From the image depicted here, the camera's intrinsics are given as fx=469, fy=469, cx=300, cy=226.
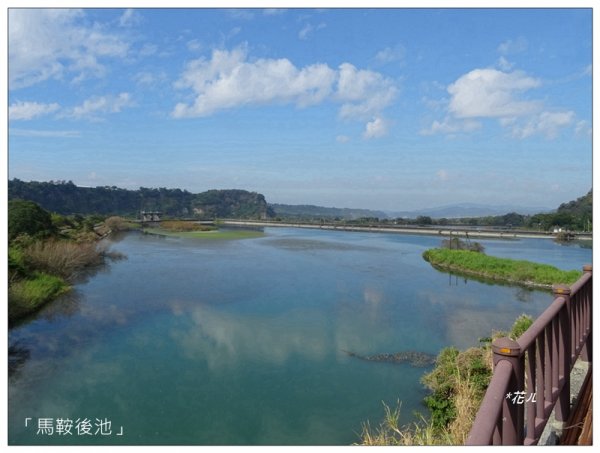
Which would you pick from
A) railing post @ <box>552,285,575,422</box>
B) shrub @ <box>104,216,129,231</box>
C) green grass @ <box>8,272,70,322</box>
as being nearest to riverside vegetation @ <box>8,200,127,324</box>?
green grass @ <box>8,272,70,322</box>

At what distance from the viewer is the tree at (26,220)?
37.1ft

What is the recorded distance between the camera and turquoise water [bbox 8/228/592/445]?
4.31 metres

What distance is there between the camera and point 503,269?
14.0 metres

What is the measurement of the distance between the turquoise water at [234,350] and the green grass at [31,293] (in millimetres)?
299

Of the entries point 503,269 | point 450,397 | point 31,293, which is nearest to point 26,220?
point 31,293

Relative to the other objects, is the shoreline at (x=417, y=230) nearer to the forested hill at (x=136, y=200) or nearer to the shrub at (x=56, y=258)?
the forested hill at (x=136, y=200)

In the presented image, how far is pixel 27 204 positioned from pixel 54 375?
8370 mm

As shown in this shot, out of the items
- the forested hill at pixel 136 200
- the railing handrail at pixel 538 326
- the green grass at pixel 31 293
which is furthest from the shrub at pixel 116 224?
the railing handrail at pixel 538 326

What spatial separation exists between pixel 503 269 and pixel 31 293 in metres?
12.2

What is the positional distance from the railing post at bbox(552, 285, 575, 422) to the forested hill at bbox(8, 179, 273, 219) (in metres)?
18.0

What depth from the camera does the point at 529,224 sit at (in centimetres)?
3391

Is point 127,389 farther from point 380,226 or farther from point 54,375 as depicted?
point 380,226

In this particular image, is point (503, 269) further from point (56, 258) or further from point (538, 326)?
point (538, 326)

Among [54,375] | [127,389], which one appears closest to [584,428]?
[127,389]
